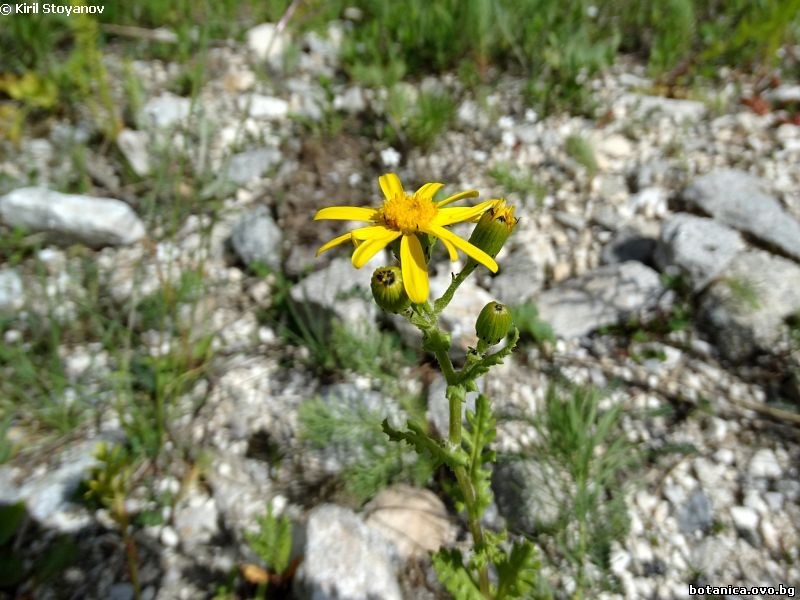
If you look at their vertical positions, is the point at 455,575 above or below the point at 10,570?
above

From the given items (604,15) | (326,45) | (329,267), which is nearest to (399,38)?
(326,45)

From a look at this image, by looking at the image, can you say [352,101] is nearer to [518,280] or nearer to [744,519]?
[518,280]

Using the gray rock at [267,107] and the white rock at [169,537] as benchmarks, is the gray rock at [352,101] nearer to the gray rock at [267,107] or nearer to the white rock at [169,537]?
the gray rock at [267,107]

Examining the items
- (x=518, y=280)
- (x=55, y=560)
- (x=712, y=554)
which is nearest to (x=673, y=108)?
(x=518, y=280)

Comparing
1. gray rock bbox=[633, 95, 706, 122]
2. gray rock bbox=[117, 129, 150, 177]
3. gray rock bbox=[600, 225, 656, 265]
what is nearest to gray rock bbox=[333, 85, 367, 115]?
gray rock bbox=[117, 129, 150, 177]

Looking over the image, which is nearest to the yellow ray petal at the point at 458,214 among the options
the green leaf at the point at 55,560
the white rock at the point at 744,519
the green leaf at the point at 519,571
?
the green leaf at the point at 519,571

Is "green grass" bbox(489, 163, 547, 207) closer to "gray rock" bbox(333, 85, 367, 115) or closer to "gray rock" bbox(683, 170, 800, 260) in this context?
"gray rock" bbox(683, 170, 800, 260)

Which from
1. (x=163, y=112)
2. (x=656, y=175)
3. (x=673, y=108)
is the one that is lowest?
(x=656, y=175)
